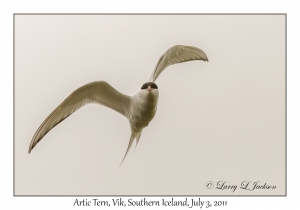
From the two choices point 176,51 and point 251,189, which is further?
point 251,189

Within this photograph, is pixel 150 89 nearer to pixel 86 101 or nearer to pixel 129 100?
pixel 129 100

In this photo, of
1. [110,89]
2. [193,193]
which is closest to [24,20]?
[110,89]

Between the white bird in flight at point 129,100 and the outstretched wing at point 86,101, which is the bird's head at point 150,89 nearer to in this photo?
the white bird in flight at point 129,100

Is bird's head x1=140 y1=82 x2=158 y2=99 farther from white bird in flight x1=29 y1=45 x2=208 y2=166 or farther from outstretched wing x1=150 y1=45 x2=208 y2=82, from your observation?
outstretched wing x1=150 y1=45 x2=208 y2=82

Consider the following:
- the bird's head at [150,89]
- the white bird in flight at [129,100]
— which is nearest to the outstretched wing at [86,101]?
the white bird in flight at [129,100]

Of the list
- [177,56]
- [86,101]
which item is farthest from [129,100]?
[177,56]

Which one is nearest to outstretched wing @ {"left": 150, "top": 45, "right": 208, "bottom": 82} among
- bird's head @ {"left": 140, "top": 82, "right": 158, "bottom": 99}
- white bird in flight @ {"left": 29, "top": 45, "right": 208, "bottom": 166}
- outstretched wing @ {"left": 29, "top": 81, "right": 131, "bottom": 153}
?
white bird in flight @ {"left": 29, "top": 45, "right": 208, "bottom": 166}

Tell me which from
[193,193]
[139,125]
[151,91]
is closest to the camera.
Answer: [151,91]

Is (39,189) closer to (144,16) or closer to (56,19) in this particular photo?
(56,19)
